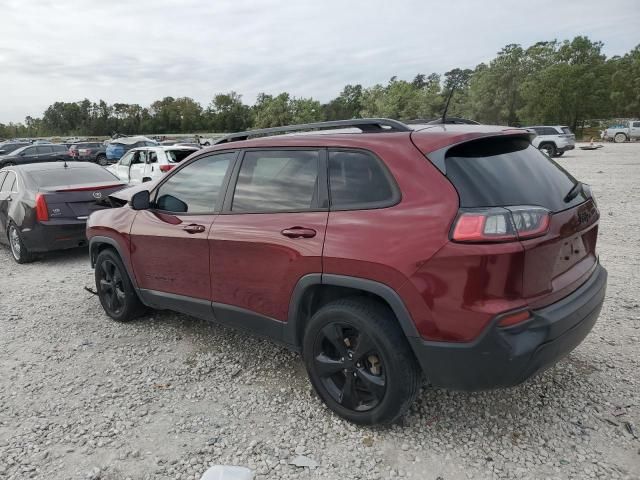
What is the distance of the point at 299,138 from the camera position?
316 cm

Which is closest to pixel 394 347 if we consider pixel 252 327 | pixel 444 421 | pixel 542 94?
pixel 444 421

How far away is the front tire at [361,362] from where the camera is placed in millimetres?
2578

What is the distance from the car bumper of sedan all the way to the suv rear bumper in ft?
19.8

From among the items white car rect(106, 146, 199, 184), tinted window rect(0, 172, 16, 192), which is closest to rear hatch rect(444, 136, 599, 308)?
tinted window rect(0, 172, 16, 192)

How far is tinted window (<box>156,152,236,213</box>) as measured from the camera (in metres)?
3.57

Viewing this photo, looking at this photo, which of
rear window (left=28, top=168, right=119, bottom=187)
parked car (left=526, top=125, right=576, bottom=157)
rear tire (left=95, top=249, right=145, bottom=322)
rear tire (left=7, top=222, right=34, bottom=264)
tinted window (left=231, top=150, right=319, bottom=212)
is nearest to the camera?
tinted window (left=231, top=150, right=319, bottom=212)

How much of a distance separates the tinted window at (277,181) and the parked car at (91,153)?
30.2m

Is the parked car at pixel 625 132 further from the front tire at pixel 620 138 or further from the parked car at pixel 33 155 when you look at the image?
the parked car at pixel 33 155

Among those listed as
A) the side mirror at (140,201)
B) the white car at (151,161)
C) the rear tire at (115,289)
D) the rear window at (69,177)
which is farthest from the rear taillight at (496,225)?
the white car at (151,161)

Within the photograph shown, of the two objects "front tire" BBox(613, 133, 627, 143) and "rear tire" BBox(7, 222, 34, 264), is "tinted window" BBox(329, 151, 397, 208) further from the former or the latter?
"front tire" BBox(613, 133, 627, 143)

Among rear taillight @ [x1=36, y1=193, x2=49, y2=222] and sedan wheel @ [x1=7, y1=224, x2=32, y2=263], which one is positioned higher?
rear taillight @ [x1=36, y1=193, x2=49, y2=222]

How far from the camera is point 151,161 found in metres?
13.3

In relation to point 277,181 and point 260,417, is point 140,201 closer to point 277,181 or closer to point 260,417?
point 277,181

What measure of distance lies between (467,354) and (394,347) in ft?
1.25
